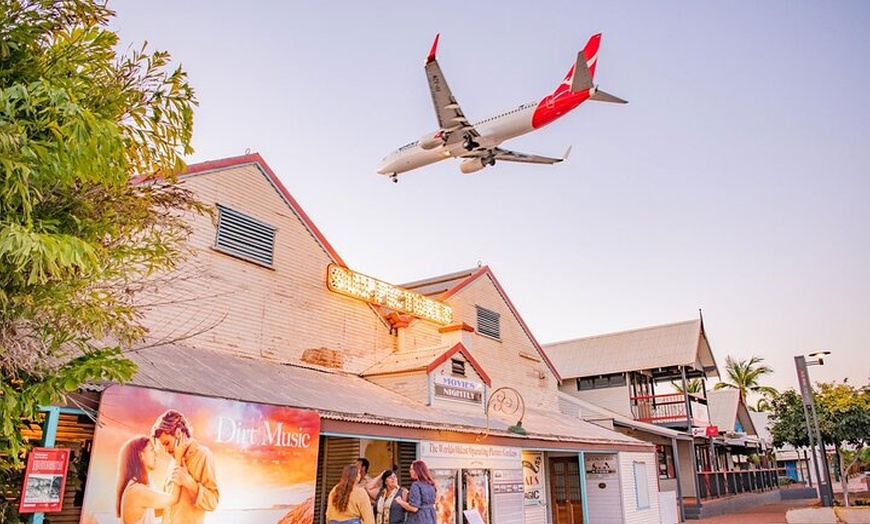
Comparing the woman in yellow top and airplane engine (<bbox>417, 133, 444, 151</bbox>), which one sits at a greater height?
airplane engine (<bbox>417, 133, 444, 151</bbox>)

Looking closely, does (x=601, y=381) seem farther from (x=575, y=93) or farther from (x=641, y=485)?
(x=575, y=93)

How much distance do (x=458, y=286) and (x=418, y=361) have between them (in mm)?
5031

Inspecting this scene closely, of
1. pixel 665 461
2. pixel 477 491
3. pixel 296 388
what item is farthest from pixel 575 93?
pixel 665 461

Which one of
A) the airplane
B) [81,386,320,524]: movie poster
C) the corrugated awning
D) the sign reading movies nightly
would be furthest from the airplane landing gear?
[81,386,320,524]: movie poster

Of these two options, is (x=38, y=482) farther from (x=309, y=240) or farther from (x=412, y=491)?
(x=309, y=240)

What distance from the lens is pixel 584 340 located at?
3206cm

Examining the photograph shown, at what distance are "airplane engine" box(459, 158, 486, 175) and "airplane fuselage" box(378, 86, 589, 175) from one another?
53cm

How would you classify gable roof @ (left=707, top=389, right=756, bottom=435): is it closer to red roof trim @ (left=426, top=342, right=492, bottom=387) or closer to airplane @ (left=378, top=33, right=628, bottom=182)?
red roof trim @ (left=426, top=342, right=492, bottom=387)

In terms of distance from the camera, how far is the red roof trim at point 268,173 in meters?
12.1

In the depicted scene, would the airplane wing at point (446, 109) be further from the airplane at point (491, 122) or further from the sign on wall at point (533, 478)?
the sign on wall at point (533, 478)

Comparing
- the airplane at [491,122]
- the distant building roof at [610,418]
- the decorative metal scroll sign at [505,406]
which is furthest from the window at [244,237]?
the distant building roof at [610,418]

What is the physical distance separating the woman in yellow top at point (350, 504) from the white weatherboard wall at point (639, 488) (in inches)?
458

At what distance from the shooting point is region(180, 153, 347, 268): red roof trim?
12070 mm

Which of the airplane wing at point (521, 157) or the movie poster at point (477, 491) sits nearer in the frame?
the movie poster at point (477, 491)
